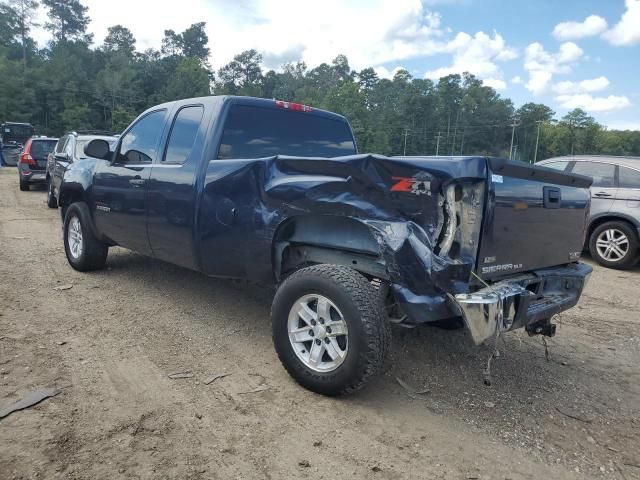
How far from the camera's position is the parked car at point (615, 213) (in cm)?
759

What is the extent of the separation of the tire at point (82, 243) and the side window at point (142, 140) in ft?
3.23

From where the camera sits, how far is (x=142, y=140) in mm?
4938

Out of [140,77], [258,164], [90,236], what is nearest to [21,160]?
[90,236]

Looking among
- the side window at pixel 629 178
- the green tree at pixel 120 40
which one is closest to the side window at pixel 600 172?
the side window at pixel 629 178

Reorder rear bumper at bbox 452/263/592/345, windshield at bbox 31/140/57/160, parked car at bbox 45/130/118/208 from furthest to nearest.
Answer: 1. windshield at bbox 31/140/57/160
2. parked car at bbox 45/130/118/208
3. rear bumper at bbox 452/263/592/345

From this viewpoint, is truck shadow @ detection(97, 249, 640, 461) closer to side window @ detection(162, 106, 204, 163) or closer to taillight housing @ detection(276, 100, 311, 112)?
side window @ detection(162, 106, 204, 163)

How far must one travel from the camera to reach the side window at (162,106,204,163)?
4.23 m

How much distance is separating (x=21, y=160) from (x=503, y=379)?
15.8 m

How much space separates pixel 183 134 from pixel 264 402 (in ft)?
8.33

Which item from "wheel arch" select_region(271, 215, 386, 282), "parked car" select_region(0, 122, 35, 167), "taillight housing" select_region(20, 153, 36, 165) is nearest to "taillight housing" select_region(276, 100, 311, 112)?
"wheel arch" select_region(271, 215, 386, 282)

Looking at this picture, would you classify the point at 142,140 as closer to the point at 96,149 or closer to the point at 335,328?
the point at 96,149

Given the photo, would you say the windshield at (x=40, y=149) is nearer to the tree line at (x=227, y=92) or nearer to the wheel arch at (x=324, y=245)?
the wheel arch at (x=324, y=245)

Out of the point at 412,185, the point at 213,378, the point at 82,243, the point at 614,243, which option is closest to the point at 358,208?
the point at 412,185

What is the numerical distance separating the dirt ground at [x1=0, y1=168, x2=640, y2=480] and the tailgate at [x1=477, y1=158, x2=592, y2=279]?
937mm
